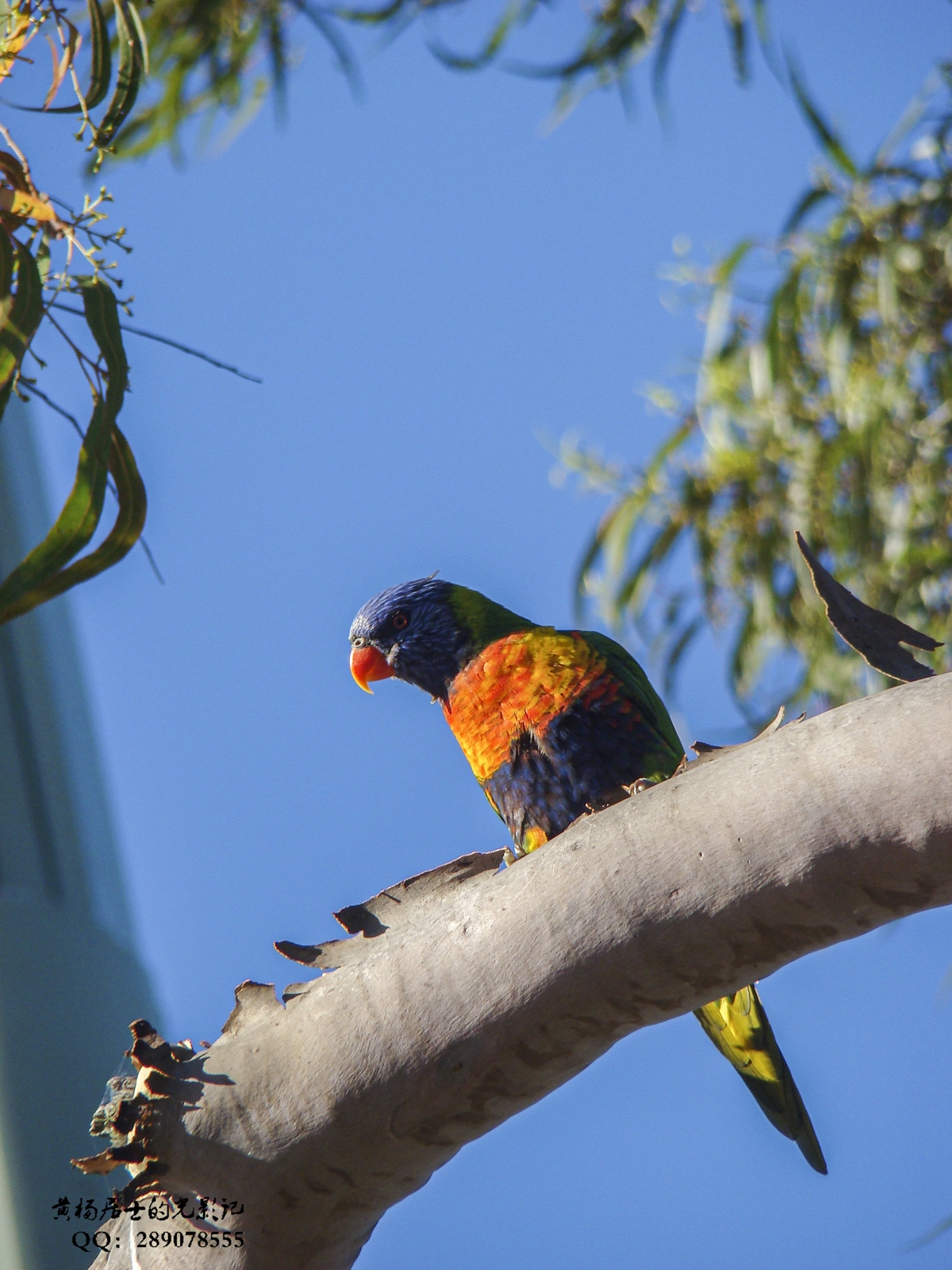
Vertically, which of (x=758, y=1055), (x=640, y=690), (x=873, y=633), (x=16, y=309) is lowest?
(x=758, y=1055)

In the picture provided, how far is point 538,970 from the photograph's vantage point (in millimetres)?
682

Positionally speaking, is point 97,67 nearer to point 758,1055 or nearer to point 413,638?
point 413,638

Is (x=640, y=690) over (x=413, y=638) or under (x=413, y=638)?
under

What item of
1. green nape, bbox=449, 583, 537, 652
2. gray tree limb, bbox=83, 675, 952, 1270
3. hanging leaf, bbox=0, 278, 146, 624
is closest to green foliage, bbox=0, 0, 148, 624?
hanging leaf, bbox=0, 278, 146, 624

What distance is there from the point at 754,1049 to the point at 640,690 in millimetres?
512

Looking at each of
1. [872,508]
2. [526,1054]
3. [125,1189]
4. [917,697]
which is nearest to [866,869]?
[917,697]

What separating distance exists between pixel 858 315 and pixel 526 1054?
1.96 m

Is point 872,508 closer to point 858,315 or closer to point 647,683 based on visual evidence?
point 858,315

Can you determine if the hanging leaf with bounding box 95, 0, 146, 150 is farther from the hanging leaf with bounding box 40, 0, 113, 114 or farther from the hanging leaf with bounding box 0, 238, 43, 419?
the hanging leaf with bounding box 0, 238, 43, 419

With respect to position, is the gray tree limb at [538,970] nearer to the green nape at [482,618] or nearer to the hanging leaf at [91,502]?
the hanging leaf at [91,502]

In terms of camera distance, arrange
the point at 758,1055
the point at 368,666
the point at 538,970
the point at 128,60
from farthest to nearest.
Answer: the point at 368,666, the point at 758,1055, the point at 128,60, the point at 538,970

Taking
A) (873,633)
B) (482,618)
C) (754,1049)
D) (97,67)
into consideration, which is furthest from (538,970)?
(482,618)

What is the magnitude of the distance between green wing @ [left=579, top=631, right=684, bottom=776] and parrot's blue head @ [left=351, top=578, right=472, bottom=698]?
0.66 ft

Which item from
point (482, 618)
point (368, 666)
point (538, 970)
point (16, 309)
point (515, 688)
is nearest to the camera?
point (538, 970)
